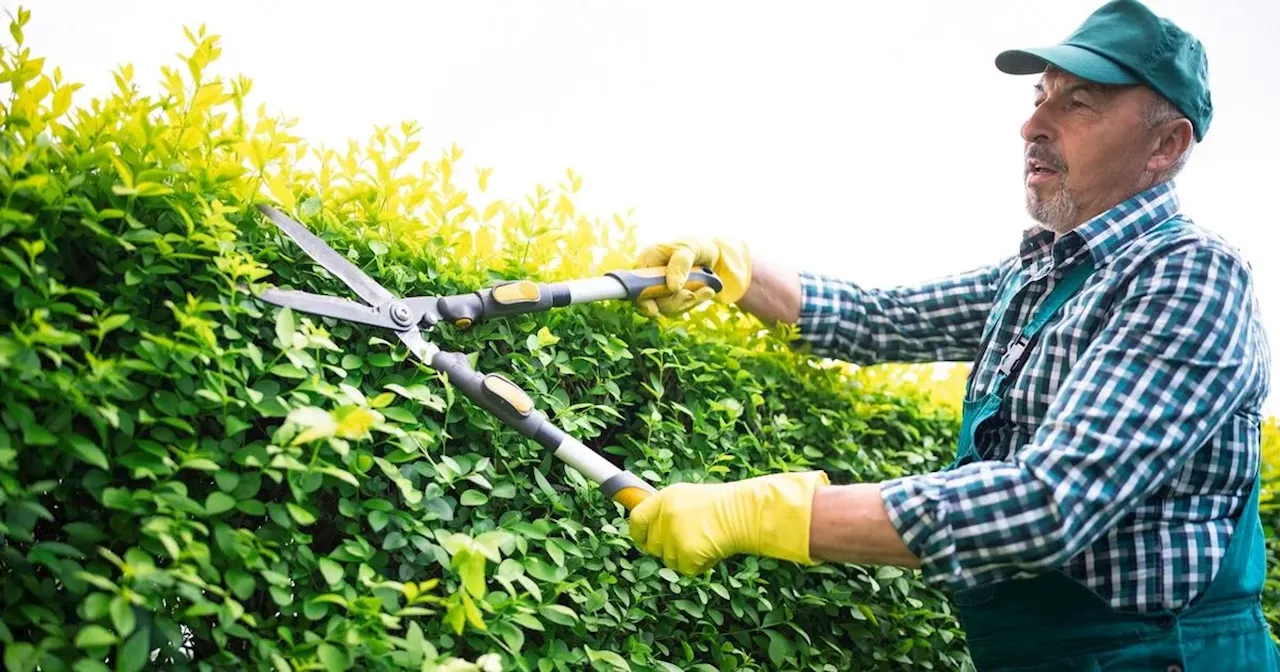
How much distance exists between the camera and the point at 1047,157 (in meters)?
2.51

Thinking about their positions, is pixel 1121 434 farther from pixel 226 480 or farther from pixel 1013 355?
pixel 226 480

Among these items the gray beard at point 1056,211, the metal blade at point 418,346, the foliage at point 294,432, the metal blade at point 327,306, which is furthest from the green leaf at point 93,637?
the gray beard at point 1056,211

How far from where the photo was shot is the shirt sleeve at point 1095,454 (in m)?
1.92

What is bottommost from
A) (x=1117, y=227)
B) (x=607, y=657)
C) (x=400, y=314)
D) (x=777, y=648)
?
(x=777, y=648)

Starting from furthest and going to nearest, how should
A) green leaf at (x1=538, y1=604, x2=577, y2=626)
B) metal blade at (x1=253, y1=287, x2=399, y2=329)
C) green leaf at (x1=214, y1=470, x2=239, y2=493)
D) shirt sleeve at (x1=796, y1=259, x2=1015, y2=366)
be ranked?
1. shirt sleeve at (x1=796, y1=259, x2=1015, y2=366)
2. green leaf at (x1=538, y1=604, x2=577, y2=626)
3. metal blade at (x1=253, y1=287, x2=399, y2=329)
4. green leaf at (x1=214, y1=470, x2=239, y2=493)

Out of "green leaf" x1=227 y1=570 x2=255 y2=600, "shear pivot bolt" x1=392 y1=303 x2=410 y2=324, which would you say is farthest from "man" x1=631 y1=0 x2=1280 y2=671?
"green leaf" x1=227 y1=570 x2=255 y2=600

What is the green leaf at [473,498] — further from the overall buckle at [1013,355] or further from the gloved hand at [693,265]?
the overall buckle at [1013,355]

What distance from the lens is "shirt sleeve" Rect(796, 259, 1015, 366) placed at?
2744 millimetres

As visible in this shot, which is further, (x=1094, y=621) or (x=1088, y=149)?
(x=1088, y=149)

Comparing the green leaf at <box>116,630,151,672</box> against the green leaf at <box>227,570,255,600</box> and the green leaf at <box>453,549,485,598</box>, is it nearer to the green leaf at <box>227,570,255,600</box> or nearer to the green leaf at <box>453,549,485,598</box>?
the green leaf at <box>227,570,255,600</box>

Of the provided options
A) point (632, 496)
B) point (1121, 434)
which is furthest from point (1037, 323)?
point (632, 496)

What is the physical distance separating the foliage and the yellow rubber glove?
14 cm

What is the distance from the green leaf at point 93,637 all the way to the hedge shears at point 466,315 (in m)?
0.57

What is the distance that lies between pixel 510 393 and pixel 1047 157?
4.67 feet
